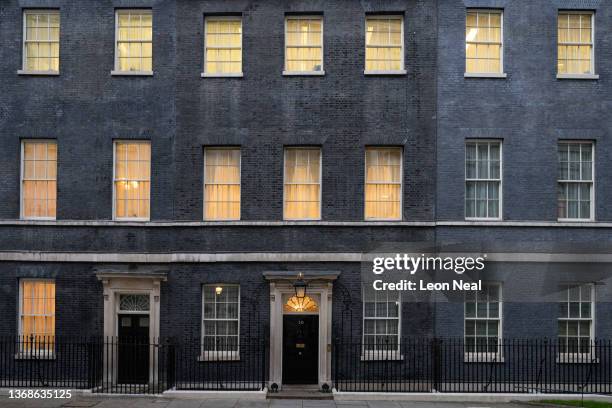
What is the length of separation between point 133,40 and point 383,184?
29.5 feet

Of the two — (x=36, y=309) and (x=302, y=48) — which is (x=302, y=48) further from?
(x=36, y=309)

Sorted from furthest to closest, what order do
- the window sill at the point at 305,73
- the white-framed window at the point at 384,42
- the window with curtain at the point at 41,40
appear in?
the window with curtain at the point at 41,40 < the white-framed window at the point at 384,42 < the window sill at the point at 305,73

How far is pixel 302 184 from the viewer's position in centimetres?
2128

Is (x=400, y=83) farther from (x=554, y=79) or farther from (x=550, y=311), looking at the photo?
(x=550, y=311)

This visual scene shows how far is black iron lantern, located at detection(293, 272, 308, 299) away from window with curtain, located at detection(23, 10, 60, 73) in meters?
10.1

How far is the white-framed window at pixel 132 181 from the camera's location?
21.3m

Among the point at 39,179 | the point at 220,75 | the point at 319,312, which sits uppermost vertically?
the point at 220,75

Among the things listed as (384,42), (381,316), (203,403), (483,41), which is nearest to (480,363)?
(381,316)

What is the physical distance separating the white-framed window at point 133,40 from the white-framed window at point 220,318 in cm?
722

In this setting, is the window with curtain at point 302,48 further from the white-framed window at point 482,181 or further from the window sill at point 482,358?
the window sill at point 482,358

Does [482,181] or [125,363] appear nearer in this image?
[125,363]

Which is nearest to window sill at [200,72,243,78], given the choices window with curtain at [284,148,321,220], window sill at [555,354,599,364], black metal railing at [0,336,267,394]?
window with curtain at [284,148,321,220]

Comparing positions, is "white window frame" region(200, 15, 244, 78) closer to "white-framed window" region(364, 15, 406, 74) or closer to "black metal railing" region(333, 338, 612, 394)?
"white-framed window" region(364, 15, 406, 74)

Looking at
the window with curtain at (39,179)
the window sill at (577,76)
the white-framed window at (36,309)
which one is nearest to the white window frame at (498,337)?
the window sill at (577,76)
